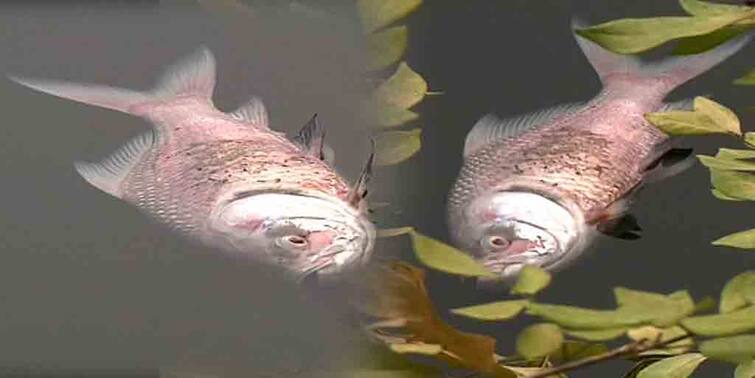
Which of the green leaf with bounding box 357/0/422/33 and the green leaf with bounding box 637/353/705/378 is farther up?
the green leaf with bounding box 357/0/422/33

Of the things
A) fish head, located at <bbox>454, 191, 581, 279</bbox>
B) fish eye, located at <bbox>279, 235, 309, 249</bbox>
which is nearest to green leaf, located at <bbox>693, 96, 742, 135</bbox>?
fish head, located at <bbox>454, 191, 581, 279</bbox>

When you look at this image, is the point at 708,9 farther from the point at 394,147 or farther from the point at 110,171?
the point at 110,171

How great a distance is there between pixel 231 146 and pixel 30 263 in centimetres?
13

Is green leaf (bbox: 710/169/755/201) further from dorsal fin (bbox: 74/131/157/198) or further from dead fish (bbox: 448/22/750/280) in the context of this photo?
dorsal fin (bbox: 74/131/157/198)

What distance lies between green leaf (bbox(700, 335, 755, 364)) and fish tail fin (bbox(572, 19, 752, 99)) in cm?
27

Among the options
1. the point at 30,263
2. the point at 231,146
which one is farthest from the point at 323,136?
the point at 30,263

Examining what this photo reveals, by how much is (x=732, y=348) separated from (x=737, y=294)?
0.04 metres

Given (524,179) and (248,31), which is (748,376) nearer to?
(524,179)

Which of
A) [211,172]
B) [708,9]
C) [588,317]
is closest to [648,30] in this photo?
[708,9]

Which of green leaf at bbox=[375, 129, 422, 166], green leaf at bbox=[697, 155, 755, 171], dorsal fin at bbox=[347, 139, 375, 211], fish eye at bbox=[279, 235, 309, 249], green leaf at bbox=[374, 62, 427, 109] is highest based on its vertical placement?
green leaf at bbox=[374, 62, 427, 109]

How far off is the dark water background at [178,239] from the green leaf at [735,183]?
11 centimetres

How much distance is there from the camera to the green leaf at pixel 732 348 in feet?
1.13

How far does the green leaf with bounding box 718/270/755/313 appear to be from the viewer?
1.22ft

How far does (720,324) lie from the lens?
13.5 inches
